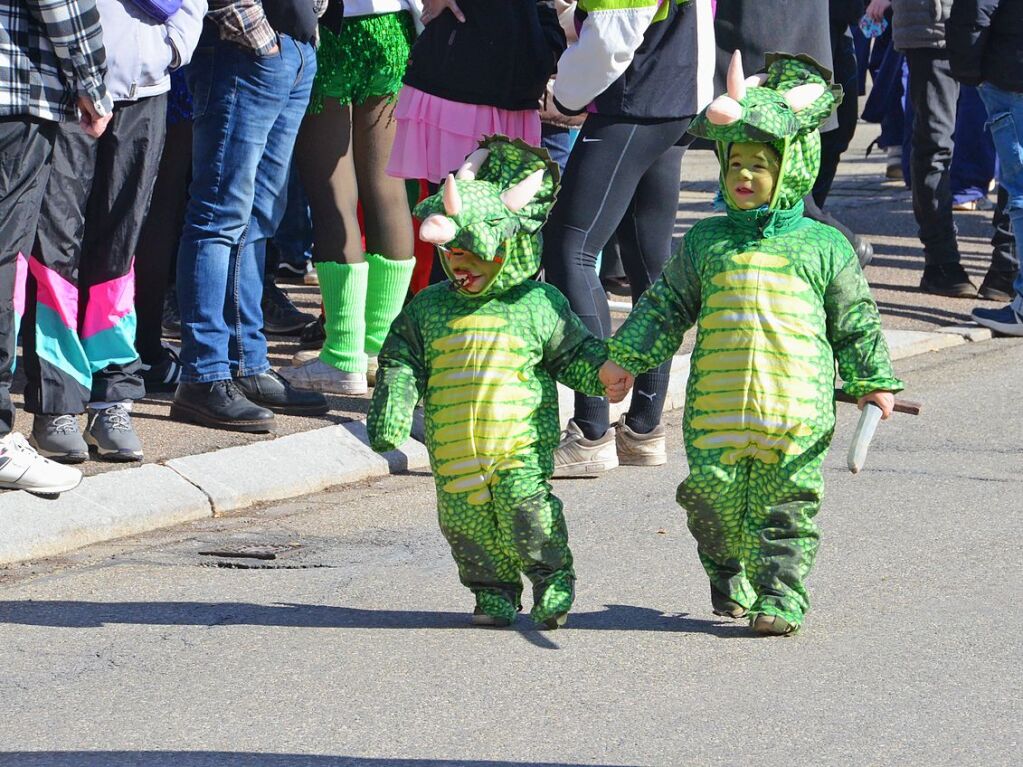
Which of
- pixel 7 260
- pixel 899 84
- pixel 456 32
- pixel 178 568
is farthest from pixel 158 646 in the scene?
pixel 899 84

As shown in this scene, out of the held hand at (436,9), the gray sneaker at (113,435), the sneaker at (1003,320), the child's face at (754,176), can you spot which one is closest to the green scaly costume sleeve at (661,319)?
the child's face at (754,176)

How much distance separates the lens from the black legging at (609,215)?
5703mm

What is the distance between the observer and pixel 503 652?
4.17 m

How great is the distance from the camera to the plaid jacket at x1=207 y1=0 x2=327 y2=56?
5883 millimetres

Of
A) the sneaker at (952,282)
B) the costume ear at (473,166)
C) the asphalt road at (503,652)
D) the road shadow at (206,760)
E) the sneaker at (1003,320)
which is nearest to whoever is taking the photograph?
the road shadow at (206,760)

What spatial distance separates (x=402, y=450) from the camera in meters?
6.21

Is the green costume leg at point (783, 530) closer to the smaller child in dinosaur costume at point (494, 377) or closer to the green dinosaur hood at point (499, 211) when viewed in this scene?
the smaller child in dinosaur costume at point (494, 377)

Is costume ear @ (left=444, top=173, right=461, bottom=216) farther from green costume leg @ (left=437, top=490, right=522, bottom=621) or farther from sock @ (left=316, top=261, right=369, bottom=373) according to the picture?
sock @ (left=316, top=261, right=369, bottom=373)

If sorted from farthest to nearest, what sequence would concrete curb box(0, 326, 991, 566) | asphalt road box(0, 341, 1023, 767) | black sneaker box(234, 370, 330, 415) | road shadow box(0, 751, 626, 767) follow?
1. black sneaker box(234, 370, 330, 415)
2. concrete curb box(0, 326, 991, 566)
3. asphalt road box(0, 341, 1023, 767)
4. road shadow box(0, 751, 626, 767)

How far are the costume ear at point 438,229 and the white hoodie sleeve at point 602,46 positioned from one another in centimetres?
151

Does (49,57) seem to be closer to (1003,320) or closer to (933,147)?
(1003,320)

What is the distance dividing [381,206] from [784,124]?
9.36 ft

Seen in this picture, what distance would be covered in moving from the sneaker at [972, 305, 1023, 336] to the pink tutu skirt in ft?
10.9

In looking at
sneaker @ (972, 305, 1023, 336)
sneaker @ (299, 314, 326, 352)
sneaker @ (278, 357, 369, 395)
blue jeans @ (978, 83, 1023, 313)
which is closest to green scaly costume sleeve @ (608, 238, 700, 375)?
sneaker @ (278, 357, 369, 395)
